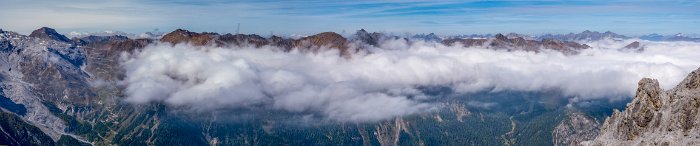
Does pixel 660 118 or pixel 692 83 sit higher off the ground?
pixel 692 83

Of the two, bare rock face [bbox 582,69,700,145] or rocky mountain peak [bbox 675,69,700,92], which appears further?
rocky mountain peak [bbox 675,69,700,92]

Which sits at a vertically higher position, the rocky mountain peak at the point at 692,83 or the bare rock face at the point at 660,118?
the rocky mountain peak at the point at 692,83

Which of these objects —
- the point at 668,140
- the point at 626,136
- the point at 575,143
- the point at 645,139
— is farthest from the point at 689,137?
the point at 575,143

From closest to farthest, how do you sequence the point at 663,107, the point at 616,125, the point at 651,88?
1. the point at 663,107
2. the point at 651,88
3. the point at 616,125

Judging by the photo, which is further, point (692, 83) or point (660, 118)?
point (660, 118)

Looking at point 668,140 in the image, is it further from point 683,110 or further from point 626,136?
point 626,136

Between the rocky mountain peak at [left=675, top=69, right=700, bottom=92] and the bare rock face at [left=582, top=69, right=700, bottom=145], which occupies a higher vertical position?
the rocky mountain peak at [left=675, top=69, right=700, bottom=92]

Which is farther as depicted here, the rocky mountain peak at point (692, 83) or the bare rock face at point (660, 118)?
the rocky mountain peak at point (692, 83)

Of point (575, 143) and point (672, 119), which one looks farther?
point (575, 143)
